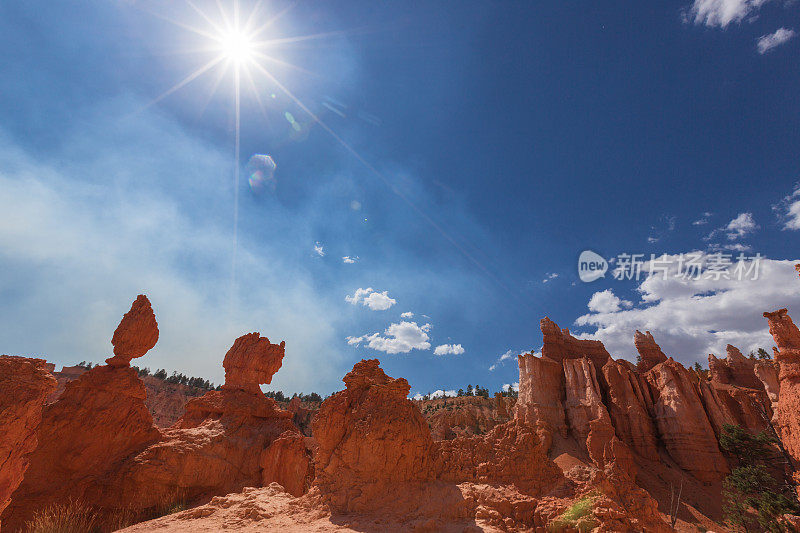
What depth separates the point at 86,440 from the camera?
16438mm

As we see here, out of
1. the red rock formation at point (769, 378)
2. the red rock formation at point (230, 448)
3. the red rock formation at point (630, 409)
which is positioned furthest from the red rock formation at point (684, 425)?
the red rock formation at point (230, 448)

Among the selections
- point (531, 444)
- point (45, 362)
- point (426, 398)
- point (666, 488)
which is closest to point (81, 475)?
point (45, 362)

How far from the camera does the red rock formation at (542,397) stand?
33594 millimetres

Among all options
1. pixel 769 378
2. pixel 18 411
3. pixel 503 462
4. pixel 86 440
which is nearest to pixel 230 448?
pixel 86 440

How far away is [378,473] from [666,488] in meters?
31.3

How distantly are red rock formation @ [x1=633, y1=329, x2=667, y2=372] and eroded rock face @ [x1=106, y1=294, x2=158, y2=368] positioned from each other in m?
50.3

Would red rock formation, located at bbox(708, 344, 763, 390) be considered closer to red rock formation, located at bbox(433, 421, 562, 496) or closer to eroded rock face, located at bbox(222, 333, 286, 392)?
red rock formation, located at bbox(433, 421, 562, 496)

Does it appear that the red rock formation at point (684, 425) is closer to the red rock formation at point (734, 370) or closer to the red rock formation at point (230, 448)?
the red rock formation at point (734, 370)

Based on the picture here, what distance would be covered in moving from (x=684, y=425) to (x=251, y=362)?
38472mm

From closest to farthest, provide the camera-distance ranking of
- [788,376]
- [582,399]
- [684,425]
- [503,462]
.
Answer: [503,462]
[788,376]
[684,425]
[582,399]

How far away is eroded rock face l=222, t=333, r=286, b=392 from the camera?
24328mm

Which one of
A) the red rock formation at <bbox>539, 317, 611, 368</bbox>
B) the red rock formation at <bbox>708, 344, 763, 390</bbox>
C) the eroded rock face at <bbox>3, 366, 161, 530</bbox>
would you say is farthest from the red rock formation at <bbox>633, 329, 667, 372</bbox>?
the eroded rock face at <bbox>3, 366, 161, 530</bbox>

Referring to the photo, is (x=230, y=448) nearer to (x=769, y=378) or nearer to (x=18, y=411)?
(x=18, y=411)

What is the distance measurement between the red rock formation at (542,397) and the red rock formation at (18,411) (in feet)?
114
